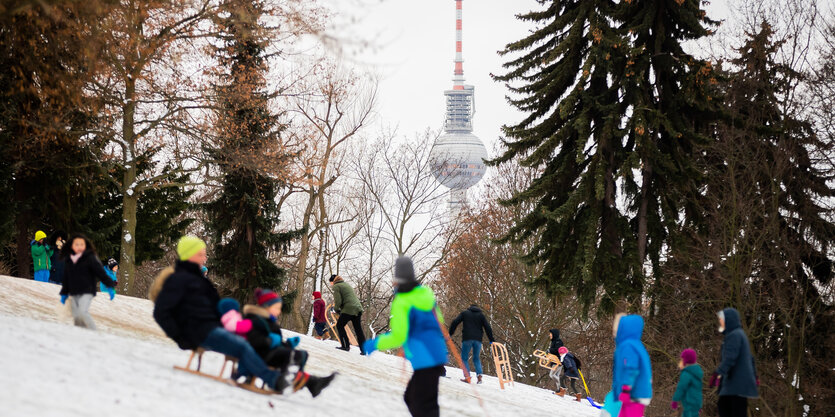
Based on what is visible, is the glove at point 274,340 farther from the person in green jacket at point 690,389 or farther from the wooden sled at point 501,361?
the wooden sled at point 501,361

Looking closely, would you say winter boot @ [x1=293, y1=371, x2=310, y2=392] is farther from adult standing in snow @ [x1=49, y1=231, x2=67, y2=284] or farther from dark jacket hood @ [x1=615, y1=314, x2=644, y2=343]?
adult standing in snow @ [x1=49, y1=231, x2=67, y2=284]

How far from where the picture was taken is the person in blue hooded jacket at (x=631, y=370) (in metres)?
8.16

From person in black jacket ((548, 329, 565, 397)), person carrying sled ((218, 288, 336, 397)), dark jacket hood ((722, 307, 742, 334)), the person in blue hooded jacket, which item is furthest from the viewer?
person in black jacket ((548, 329, 565, 397))

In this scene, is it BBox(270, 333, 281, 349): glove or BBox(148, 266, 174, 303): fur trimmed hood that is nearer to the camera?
BBox(148, 266, 174, 303): fur trimmed hood

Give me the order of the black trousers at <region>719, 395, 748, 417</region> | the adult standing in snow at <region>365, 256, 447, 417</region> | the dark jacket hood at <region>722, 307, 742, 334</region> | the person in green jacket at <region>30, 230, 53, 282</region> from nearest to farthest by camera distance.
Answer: the adult standing in snow at <region>365, 256, 447, 417</region>, the black trousers at <region>719, 395, 748, 417</region>, the dark jacket hood at <region>722, 307, 742, 334</region>, the person in green jacket at <region>30, 230, 53, 282</region>

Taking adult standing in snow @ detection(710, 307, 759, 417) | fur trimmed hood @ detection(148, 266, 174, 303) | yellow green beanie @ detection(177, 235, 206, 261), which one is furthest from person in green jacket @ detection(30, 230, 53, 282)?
adult standing in snow @ detection(710, 307, 759, 417)

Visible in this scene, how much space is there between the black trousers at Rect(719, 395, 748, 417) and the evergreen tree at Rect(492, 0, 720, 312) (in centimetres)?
923

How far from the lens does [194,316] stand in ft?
23.8

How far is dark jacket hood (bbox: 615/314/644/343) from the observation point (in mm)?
8273

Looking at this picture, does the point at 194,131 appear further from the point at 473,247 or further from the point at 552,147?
the point at 473,247

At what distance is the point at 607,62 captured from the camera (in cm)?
1838

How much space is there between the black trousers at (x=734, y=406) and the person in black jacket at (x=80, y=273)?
8.12m

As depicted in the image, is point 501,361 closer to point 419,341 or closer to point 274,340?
point 274,340

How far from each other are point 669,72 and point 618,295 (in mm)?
6069
